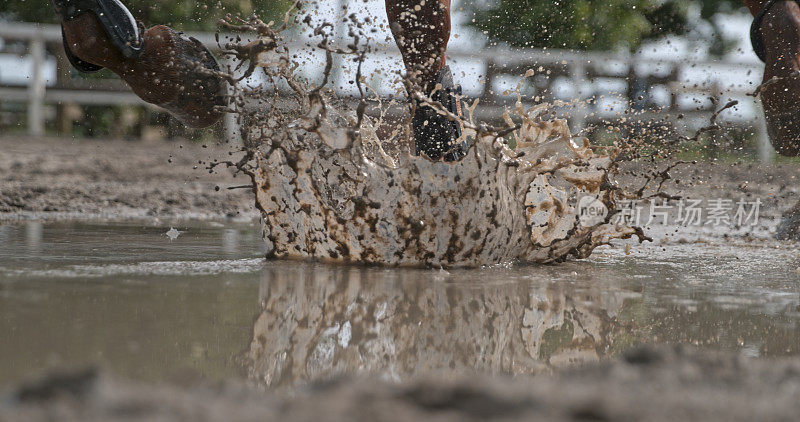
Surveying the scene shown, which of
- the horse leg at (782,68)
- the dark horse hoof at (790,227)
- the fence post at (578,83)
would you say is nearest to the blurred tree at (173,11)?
the fence post at (578,83)

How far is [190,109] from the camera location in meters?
2.94

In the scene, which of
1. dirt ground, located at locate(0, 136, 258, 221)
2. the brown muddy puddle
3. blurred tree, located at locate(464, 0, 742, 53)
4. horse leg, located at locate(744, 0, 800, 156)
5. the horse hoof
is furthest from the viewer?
blurred tree, located at locate(464, 0, 742, 53)

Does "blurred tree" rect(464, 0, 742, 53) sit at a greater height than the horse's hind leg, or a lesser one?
greater

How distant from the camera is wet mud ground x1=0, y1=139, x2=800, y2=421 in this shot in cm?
96

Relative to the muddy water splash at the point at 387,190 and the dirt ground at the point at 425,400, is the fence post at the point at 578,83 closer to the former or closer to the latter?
the muddy water splash at the point at 387,190

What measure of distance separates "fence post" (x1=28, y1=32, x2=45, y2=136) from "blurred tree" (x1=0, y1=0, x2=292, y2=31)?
360 cm

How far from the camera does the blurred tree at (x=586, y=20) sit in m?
13.6

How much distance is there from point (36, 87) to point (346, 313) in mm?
7880

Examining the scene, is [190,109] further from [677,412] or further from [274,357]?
[677,412]

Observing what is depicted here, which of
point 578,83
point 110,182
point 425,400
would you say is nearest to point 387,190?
point 425,400

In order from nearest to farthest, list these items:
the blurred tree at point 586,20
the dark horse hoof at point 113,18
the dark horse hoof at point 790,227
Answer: the dark horse hoof at point 113,18, the dark horse hoof at point 790,227, the blurred tree at point 586,20

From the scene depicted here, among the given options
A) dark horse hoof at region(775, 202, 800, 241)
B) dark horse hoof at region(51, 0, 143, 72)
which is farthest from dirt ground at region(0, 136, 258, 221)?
dark horse hoof at region(775, 202, 800, 241)

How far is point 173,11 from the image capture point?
43.0 feet

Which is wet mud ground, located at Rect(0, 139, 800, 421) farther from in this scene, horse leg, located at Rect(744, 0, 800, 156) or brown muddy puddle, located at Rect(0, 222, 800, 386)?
horse leg, located at Rect(744, 0, 800, 156)
